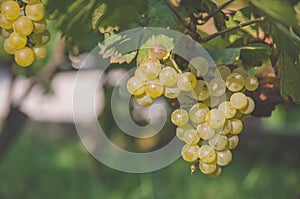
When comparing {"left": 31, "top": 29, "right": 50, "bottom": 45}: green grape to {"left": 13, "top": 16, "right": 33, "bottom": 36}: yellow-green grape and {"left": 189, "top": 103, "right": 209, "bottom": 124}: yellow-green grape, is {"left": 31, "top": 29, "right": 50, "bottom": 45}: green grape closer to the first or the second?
{"left": 13, "top": 16, "right": 33, "bottom": 36}: yellow-green grape

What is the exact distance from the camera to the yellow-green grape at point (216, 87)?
588 millimetres

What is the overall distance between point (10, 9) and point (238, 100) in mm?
211

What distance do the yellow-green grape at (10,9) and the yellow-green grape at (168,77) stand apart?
0.45 feet

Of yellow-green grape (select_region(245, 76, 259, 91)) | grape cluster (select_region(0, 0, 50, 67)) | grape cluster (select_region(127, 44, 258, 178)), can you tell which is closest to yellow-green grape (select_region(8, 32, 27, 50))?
grape cluster (select_region(0, 0, 50, 67))

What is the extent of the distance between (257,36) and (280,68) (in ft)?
0.31

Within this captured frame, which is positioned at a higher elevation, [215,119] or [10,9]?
[10,9]

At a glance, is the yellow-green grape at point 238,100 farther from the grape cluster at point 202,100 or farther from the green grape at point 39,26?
the green grape at point 39,26

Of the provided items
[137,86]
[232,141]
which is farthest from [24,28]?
[232,141]

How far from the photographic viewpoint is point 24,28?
58 centimetres

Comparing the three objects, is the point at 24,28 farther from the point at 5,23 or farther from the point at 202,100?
the point at 202,100

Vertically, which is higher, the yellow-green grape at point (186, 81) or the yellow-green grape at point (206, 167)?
Result: the yellow-green grape at point (186, 81)

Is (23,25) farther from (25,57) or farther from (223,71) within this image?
(223,71)

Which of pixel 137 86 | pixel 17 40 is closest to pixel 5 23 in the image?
pixel 17 40

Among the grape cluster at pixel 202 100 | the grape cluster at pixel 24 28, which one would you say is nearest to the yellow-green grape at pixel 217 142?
the grape cluster at pixel 202 100
